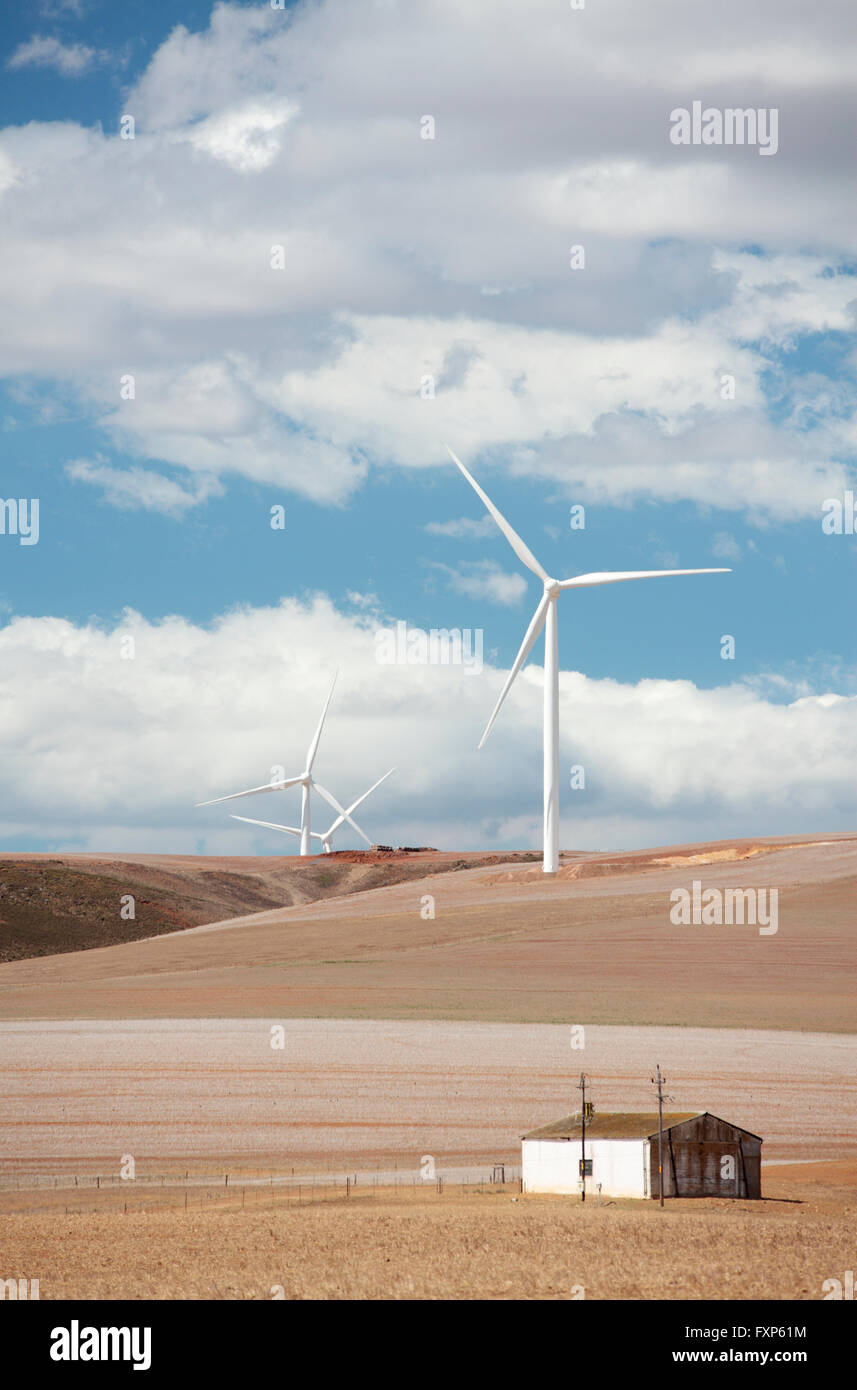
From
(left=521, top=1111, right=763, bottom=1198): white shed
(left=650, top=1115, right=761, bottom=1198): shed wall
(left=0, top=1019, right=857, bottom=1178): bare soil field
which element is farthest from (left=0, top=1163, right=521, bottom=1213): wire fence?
(left=650, top=1115, right=761, bottom=1198): shed wall

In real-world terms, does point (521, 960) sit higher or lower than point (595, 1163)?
higher

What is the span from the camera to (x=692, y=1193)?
37.9 m

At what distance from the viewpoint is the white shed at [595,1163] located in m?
37.4

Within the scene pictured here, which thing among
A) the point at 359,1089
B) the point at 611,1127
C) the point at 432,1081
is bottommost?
the point at 611,1127

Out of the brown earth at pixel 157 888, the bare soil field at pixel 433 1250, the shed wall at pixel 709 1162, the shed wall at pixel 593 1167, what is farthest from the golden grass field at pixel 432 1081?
the brown earth at pixel 157 888

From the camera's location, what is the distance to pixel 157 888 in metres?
151

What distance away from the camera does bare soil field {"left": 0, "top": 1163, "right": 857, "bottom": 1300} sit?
79.3 ft

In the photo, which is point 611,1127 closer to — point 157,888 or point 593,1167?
point 593,1167

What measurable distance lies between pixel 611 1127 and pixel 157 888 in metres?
117

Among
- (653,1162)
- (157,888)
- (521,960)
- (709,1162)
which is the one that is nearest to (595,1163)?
(653,1162)

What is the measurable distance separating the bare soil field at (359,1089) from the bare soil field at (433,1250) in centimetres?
691

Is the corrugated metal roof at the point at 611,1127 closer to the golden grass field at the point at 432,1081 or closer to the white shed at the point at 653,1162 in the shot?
the white shed at the point at 653,1162
